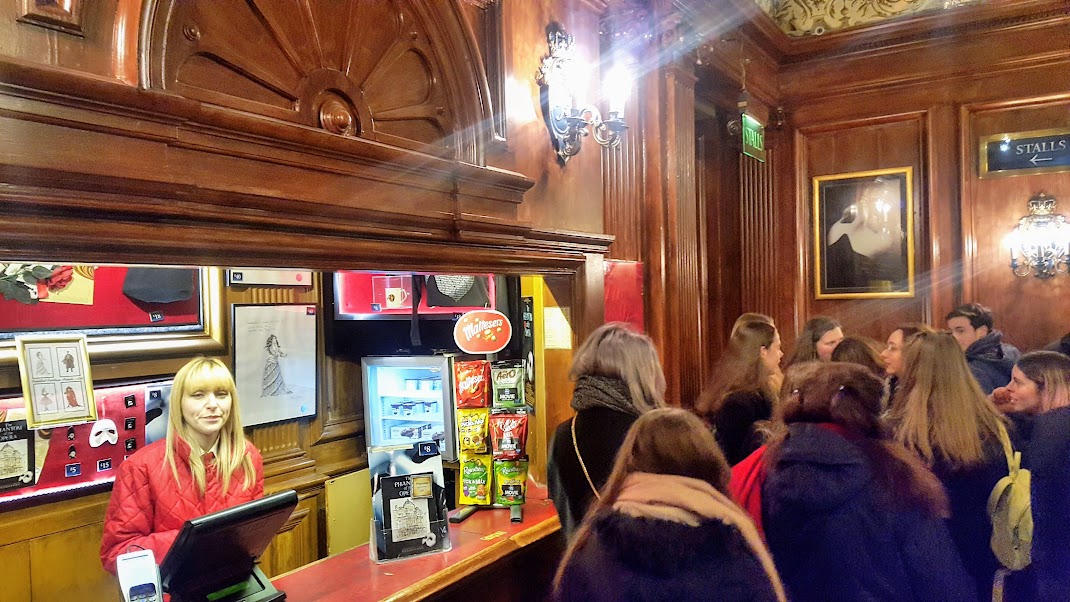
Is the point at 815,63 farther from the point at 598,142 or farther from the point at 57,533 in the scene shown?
the point at 57,533

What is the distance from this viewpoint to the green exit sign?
16.0 ft

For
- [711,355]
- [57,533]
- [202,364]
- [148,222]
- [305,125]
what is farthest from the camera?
[711,355]

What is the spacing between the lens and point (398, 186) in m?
2.38

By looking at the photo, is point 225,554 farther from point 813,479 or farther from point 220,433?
point 813,479

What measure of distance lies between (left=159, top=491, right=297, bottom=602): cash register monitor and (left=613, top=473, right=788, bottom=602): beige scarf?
0.99 metres

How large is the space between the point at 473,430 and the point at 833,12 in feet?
15.4

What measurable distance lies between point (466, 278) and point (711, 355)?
2.63 m

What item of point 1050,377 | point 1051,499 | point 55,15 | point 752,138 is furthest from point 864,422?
point 752,138

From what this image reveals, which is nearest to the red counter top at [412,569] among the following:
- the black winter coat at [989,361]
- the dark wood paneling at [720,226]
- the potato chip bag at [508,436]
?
the potato chip bag at [508,436]

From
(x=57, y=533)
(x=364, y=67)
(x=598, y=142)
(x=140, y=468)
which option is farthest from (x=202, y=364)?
(x=598, y=142)

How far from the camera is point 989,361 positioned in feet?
13.9

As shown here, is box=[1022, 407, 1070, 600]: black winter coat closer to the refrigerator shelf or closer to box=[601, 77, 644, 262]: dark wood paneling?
box=[601, 77, 644, 262]: dark wood paneling

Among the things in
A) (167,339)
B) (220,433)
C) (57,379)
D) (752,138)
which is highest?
(752,138)

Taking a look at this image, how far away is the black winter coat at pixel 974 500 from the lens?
8.53 feet
